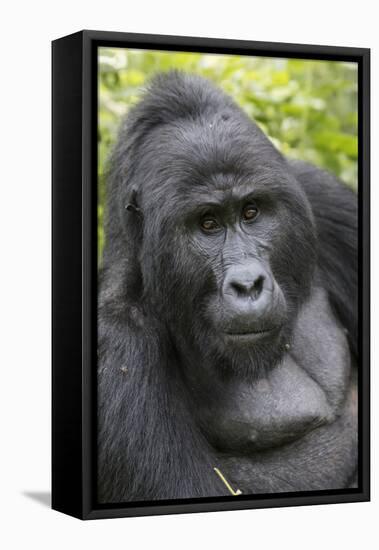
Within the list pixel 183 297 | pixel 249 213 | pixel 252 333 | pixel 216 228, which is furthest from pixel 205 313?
pixel 249 213

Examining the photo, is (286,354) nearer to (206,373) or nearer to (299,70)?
(206,373)

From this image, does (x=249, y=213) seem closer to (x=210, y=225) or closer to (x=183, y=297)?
(x=210, y=225)

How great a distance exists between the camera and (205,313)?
612 centimetres

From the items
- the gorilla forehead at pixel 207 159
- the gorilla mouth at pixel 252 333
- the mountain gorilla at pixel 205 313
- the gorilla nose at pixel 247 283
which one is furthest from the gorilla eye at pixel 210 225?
the gorilla mouth at pixel 252 333

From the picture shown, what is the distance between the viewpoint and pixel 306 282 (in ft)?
21.4

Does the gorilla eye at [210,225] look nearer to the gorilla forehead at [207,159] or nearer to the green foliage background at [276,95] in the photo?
the gorilla forehead at [207,159]

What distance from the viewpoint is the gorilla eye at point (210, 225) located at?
20.0 ft

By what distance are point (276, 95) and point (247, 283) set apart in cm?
169

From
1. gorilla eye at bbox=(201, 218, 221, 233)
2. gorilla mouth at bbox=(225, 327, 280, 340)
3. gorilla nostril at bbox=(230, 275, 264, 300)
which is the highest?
gorilla eye at bbox=(201, 218, 221, 233)

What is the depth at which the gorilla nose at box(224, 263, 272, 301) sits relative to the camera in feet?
19.1

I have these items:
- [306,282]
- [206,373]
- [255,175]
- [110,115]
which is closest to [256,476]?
[206,373]

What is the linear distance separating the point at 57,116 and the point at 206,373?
1.49 metres

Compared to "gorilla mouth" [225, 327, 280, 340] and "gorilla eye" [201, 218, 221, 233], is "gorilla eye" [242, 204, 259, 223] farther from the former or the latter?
"gorilla mouth" [225, 327, 280, 340]

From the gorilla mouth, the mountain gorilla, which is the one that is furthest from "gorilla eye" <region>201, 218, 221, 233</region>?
the gorilla mouth
